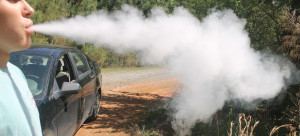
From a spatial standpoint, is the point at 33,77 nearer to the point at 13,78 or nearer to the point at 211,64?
the point at 13,78

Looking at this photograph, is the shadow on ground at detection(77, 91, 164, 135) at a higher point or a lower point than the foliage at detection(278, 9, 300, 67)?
lower

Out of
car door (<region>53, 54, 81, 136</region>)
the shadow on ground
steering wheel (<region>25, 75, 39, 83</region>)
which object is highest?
steering wheel (<region>25, 75, 39, 83</region>)

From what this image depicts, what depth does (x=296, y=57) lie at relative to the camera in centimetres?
452

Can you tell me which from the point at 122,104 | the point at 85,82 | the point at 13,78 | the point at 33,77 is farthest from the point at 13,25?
the point at 122,104

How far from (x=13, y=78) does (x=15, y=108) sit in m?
0.15

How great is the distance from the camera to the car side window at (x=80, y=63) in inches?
177

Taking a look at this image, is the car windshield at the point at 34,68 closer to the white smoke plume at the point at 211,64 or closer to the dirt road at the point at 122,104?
the white smoke plume at the point at 211,64

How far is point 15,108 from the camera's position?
35.0 inches

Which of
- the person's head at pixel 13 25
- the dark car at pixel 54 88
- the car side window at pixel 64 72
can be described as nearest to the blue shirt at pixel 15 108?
the person's head at pixel 13 25

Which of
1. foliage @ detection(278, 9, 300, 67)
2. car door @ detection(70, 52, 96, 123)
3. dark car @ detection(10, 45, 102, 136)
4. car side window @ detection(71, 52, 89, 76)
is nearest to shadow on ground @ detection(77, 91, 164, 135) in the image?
car door @ detection(70, 52, 96, 123)

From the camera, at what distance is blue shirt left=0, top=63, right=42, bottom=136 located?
841 millimetres

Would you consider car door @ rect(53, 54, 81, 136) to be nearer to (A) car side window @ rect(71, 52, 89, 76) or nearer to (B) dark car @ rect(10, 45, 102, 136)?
(B) dark car @ rect(10, 45, 102, 136)

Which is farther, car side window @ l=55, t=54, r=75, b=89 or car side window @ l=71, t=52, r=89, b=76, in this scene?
car side window @ l=71, t=52, r=89, b=76

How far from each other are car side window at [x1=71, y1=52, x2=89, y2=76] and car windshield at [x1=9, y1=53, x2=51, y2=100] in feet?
3.41
